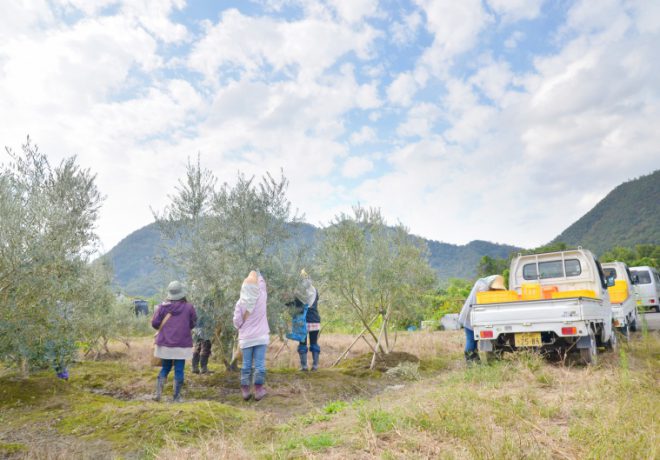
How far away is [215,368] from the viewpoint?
10859mm

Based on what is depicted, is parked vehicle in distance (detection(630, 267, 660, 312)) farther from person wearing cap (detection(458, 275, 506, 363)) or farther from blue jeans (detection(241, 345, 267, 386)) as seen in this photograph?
blue jeans (detection(241, 345, 267, 386))

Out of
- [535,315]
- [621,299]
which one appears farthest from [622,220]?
[535,315]

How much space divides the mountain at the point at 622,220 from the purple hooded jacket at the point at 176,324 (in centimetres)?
7737

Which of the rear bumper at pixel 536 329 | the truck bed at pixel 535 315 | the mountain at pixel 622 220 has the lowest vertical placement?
the rear bumper at pixel 536 329

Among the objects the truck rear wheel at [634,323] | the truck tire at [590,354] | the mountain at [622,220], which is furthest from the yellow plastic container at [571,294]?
the mountain at [622,220]

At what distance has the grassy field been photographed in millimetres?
3830

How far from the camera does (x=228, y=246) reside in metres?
8.58

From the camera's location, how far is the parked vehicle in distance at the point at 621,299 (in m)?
11.5

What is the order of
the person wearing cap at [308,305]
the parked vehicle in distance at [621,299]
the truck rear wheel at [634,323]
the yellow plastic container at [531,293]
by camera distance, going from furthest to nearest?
the truck rear wheel at [634,323] → the parked vehicle in distance at [621,299] → the person wearing cap at [308,305] → the yellow plastic container at [531,293]

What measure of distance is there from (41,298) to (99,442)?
66.4 inches

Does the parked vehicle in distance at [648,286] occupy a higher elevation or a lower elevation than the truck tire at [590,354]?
higher

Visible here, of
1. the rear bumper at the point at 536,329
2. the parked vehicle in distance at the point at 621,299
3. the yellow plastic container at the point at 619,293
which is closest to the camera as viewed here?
the rear bumper at the point at 536,329

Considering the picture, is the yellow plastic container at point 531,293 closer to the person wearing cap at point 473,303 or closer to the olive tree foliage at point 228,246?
the person wearing cap at point 473,303

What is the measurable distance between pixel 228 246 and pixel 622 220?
94919 mm
